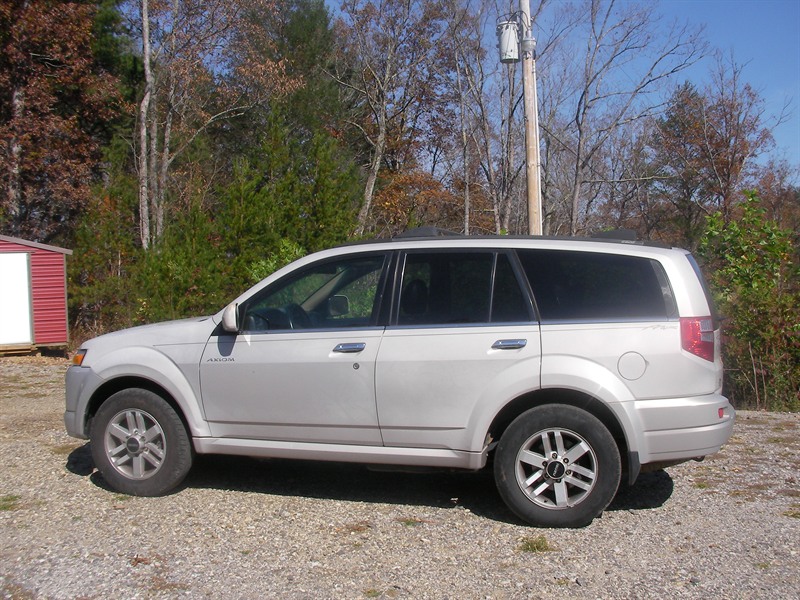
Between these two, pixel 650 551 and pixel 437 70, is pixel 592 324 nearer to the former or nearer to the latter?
pixel 650 551

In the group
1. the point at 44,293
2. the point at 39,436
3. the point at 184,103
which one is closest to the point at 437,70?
the point at 184,103

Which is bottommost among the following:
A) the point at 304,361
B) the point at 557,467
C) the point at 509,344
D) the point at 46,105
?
the point at 557,467

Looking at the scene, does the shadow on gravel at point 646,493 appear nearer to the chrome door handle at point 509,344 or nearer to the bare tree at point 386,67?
the chrome door handle at point 509,344

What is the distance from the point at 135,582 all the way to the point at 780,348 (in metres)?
8.05

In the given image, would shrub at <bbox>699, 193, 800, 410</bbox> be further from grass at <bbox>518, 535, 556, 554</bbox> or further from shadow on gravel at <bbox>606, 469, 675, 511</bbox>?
grass at <bbox>518, 535, 556, 554</bbox>

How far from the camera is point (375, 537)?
5.09m

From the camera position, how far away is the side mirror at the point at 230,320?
5.62m

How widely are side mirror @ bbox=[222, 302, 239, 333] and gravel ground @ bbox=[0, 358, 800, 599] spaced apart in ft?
4.10

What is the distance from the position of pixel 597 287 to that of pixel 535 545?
168cm

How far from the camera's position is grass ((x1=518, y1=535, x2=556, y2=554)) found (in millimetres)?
4816

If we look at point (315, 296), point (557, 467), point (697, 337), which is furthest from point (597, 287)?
point (315, 296)

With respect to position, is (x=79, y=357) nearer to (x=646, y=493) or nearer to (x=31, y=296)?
(x=646, y=493)

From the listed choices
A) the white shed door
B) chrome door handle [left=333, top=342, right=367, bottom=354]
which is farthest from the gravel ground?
the white shed door

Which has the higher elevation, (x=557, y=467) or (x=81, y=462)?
(x=557, y=467)
